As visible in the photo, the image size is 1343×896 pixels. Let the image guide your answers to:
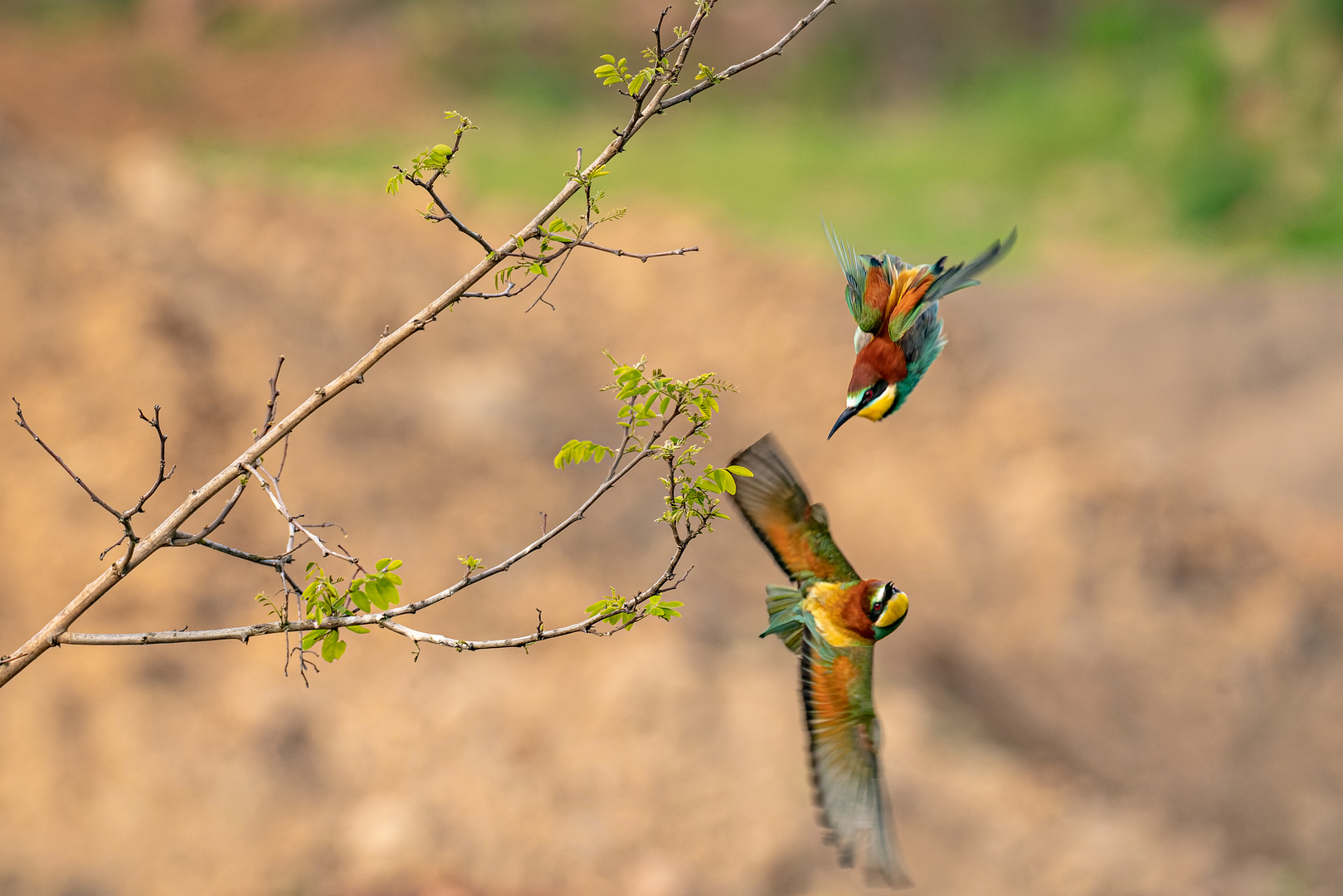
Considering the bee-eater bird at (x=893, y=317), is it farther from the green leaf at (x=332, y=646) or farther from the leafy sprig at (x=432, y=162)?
the green leaf at (x=332, y=646)

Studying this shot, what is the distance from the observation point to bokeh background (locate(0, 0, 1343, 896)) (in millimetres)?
6570

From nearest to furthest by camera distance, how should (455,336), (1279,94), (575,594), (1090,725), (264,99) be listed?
(575,594), (1090,725), (455,336), (1279,94), (264,99)

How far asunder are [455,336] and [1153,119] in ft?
58.1

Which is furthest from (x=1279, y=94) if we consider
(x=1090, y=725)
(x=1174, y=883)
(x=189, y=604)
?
(x=189, y=604)

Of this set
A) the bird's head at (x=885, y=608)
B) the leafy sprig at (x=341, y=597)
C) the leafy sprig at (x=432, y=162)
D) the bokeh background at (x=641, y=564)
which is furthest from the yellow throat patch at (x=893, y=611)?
the bokeh background at (x=641, y=564)

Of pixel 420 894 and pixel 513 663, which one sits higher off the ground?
pixel 513 663

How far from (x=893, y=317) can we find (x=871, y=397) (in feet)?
0.51

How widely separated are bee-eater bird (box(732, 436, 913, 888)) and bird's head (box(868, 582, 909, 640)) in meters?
0.11

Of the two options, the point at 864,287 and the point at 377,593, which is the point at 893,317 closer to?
Answer: the point at 864,287

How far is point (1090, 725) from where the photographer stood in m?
9.13

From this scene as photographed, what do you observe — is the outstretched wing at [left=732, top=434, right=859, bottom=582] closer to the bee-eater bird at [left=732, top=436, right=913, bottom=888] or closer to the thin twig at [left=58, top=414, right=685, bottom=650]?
the bee-eater bird at [left=732, top=436, right=913, bottom=888]

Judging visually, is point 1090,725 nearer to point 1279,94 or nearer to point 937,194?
point 937,194

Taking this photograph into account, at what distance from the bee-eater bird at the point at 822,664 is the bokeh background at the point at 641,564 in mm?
4254

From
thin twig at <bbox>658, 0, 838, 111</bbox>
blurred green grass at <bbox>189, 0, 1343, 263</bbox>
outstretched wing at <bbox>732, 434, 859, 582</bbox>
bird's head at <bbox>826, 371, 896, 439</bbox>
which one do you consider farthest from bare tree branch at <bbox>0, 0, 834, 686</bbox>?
blurred green grass at <bbox>189, 0, 1343, 263</bbox>
